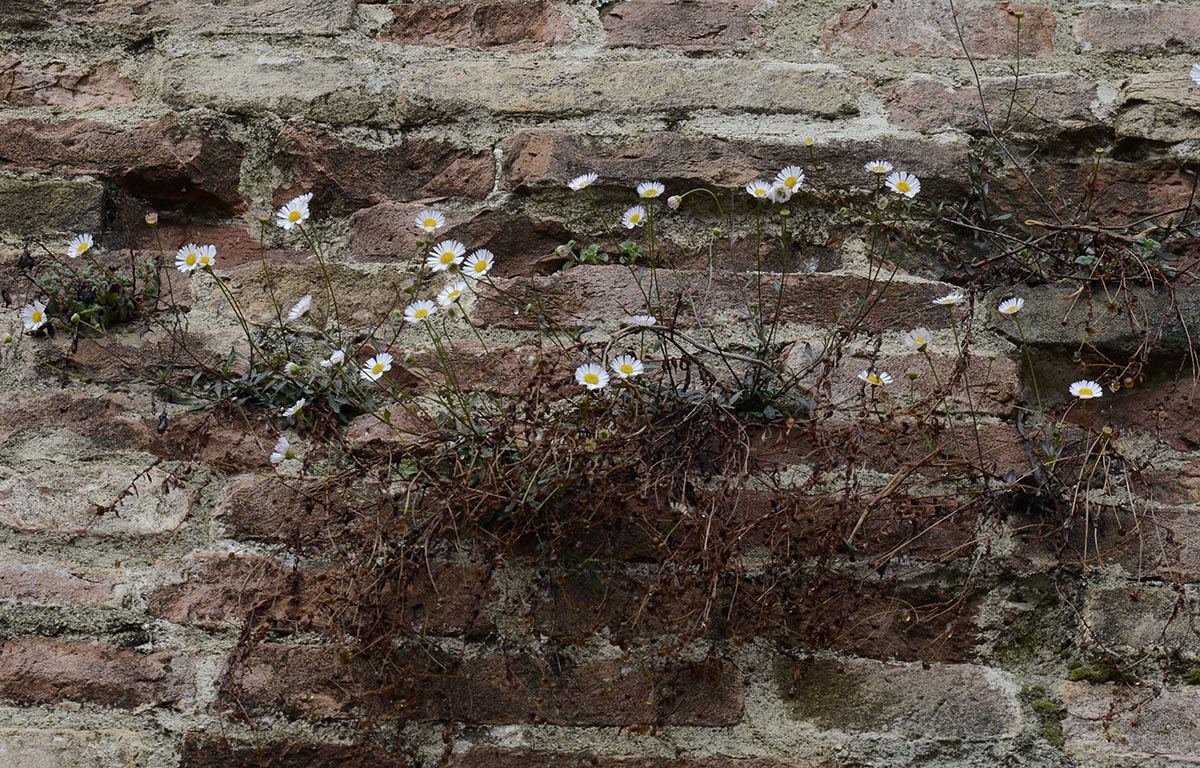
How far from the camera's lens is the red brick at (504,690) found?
1608mm

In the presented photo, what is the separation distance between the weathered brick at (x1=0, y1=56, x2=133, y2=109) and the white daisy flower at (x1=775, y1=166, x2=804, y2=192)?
1065 millimetres

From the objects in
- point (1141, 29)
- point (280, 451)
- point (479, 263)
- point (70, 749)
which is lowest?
point (70, 749)

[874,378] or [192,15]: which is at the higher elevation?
[192,15]

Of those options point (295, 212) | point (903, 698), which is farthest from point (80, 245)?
point (903, 698)

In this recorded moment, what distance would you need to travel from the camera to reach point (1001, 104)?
2014 millimetres

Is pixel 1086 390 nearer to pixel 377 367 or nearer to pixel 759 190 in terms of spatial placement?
pixel 759 190

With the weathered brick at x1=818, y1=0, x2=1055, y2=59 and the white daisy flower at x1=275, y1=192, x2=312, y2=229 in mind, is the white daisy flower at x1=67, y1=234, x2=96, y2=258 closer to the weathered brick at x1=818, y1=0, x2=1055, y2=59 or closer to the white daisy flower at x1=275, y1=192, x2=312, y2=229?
the white daisy flower at x1=275, y1=192, x2=312, y2=229

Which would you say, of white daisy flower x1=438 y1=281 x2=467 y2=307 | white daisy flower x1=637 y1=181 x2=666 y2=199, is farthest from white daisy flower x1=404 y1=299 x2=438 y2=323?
white daisy flower x1=637 y1=181 x2=666 y2=199

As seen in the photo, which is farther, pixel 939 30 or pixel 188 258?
pixel 939 30

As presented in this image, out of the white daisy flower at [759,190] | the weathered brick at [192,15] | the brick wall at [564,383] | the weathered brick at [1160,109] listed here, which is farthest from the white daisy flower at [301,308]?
the weathered brick at [1160,109]

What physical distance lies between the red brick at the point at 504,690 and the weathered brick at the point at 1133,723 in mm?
433

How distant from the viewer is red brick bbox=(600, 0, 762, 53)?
2084mm

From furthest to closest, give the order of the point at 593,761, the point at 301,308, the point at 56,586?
the point at 301,308 < the point at 56,586 < the point at 593,761

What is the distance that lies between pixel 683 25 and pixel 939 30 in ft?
1.40
